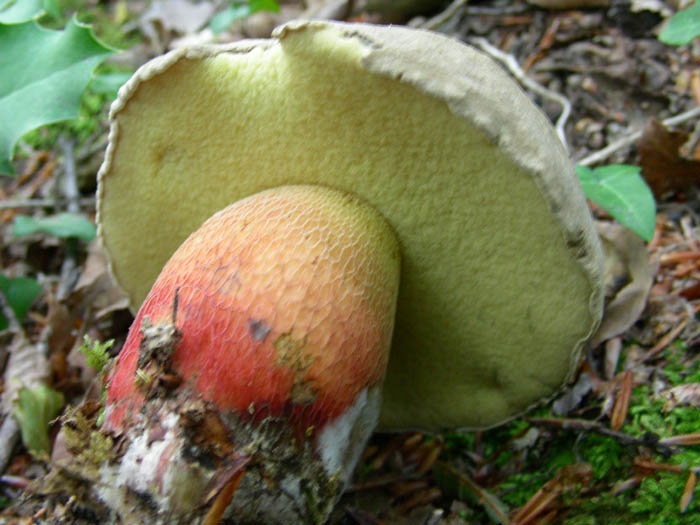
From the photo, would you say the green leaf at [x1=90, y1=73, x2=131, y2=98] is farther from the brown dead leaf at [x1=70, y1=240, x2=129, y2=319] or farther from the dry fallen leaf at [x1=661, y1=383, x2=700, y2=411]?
the dry fallen leaf at [x1=661, y1=383, x2=700, y2=411]

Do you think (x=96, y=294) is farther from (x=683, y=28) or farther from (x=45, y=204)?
(x=683, y=28)

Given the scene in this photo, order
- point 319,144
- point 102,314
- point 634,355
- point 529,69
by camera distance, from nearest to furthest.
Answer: point 319,144, point 634,355, point 102,314, point 529,69

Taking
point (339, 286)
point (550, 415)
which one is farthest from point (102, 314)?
point (550, 415)

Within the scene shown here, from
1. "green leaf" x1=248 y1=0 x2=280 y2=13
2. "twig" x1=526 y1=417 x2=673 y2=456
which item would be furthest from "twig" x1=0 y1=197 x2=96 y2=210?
"twig" x1=526 y1=417 x2=673 y2=456

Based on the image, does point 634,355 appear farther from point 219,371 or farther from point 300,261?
point 219,371

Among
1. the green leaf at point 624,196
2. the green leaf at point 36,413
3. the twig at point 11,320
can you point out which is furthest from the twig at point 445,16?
the green leaf at point 36,413
